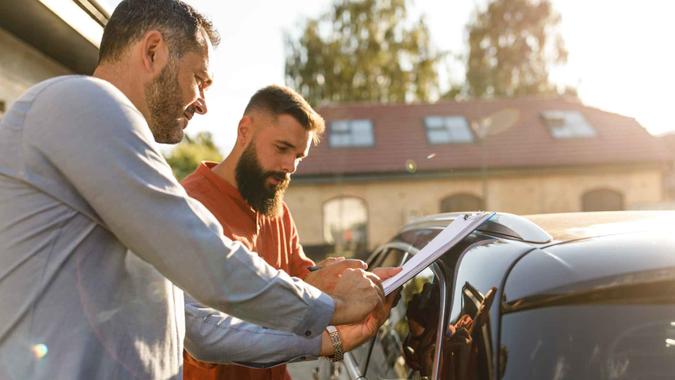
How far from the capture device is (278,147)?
3270 millimetres

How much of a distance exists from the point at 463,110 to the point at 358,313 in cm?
2369

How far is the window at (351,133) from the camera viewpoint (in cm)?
2303

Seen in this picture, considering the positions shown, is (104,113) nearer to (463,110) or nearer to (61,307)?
(61,307)

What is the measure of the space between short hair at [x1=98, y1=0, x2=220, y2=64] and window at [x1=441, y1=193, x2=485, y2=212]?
21258 mm

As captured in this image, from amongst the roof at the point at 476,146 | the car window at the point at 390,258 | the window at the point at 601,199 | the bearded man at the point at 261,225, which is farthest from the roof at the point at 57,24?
the window at the point at 601,199

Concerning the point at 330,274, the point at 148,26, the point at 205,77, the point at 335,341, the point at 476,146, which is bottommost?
the point at 476,146

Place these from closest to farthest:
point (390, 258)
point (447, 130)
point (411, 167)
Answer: point (390, 258) → point (411, 167) → point (447, 130)

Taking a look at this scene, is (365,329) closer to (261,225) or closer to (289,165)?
(261,225)

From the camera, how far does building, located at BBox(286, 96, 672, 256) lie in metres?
22.1

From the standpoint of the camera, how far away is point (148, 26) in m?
1.59

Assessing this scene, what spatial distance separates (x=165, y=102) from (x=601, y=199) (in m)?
23.3

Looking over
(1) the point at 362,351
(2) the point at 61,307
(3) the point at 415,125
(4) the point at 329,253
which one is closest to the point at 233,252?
(2) the point at 61,307

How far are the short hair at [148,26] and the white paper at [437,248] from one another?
0.87 meters

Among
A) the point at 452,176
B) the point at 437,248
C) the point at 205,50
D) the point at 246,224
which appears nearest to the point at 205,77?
the point at 205,50
